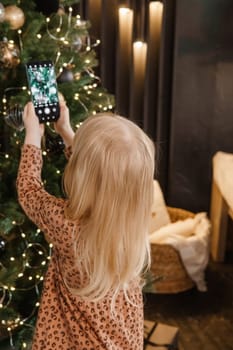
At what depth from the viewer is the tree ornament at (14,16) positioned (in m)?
1.66

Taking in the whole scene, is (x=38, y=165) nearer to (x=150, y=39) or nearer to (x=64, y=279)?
(x=64, y=279)

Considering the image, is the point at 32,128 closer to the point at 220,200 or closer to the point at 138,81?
the point at 220,200

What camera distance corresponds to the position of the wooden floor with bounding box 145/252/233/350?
8.21ft

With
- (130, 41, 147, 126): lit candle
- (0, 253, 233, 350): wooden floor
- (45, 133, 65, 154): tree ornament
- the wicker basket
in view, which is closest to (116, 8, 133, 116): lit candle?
(130, 41, 147, 126): lit candle

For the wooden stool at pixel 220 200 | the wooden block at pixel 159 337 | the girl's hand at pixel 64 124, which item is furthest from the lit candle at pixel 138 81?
the girl's hand at pixel 64 124

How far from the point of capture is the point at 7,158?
1.84 meters

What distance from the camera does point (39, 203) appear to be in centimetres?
138

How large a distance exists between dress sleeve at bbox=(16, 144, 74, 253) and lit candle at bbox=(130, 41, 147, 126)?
1.89 meters

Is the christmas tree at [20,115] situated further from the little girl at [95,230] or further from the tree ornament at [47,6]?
the little girl at [95,230]

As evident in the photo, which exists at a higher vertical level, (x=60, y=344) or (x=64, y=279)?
(x=64, y=279)

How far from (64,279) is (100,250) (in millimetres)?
131

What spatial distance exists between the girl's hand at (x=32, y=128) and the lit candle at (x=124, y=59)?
1.77m

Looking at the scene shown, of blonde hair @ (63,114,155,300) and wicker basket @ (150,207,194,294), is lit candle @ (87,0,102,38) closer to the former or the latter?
wicker basket @ (150,207,194,294)

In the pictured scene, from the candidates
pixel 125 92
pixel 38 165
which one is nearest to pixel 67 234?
pixel 38 165
